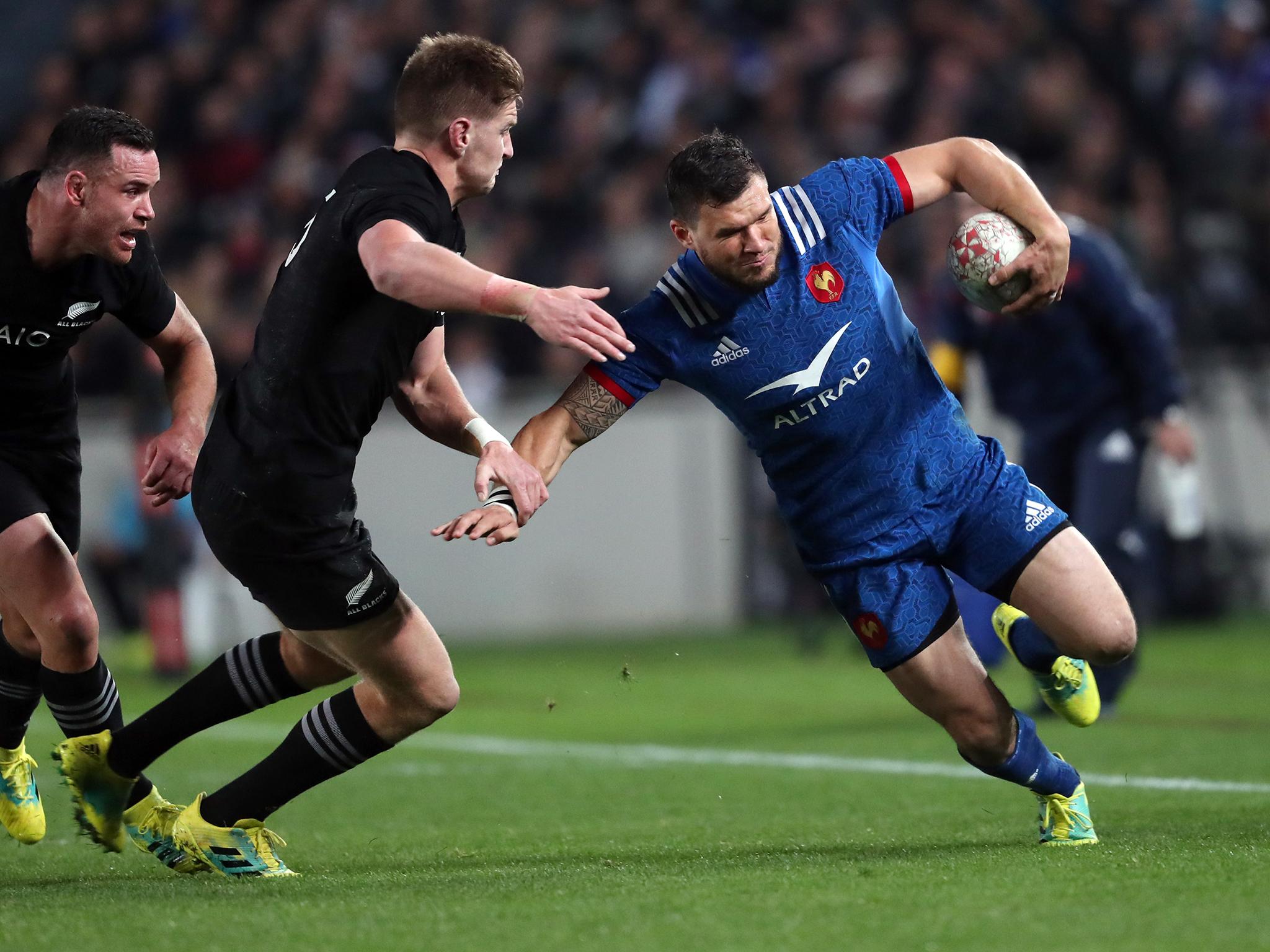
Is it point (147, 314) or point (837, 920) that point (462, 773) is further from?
point (837, 920)

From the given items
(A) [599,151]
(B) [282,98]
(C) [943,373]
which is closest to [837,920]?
(C) [943,373]

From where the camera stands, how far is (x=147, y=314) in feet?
18.0

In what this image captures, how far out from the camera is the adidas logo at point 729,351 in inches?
203

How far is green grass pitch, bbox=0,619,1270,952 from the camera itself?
3898mm

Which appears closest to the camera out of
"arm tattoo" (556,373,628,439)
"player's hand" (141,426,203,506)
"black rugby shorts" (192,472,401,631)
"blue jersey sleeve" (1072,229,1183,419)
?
"black rugby shorts" (192,472,401,631)

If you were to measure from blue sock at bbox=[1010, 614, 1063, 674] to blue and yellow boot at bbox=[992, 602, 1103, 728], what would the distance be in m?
0.01

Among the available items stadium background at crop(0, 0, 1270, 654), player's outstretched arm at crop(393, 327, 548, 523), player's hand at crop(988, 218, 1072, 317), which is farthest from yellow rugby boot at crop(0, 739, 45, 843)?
stadium background at crop(0, 0, 1270, 654)

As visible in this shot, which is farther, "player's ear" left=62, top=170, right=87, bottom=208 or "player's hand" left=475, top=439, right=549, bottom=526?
"player's ear" left=62, top=170, right=87, bottom=208

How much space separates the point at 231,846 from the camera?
4.99m

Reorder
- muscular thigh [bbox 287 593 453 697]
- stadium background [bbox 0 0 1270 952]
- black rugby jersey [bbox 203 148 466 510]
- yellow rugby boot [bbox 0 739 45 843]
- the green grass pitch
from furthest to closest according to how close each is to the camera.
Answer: stadium background [bbox 0 0 1270 952] → yellow rugby boot [bbox 0 739 45 843] → muscular thigh [bbox 287 593 453 697] → black rugby jersey [bbox 203 148 466 510] → the green grass pitch

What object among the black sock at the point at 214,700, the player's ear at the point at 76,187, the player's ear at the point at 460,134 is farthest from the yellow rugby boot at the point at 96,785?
the player's ear at the point at 460,134

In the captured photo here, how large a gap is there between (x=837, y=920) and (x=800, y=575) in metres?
10.5

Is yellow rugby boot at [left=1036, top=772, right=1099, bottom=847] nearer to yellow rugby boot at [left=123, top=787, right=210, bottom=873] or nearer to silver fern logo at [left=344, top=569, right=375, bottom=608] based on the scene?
silver fern logo at [left=344, top=569, right=375, bottom=608]

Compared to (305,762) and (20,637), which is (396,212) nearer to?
(305,762)
